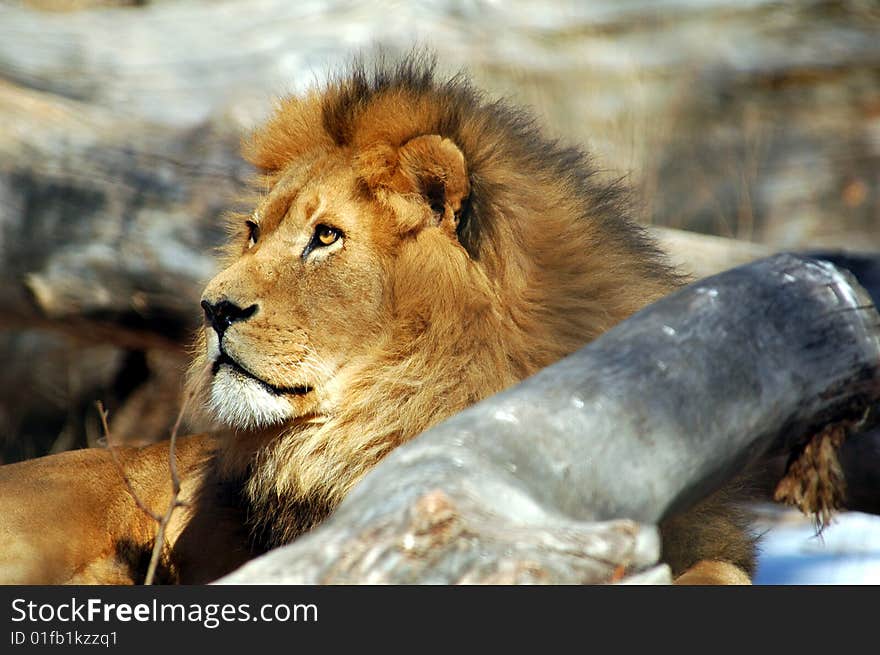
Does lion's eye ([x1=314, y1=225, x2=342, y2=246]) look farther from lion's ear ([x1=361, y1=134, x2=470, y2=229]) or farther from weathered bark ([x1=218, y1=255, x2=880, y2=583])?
weathered bark ([x1=218, y1=255, x2=880, y2=583])

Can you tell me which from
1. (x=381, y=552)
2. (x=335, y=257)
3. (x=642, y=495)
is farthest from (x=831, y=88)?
(x=381, y=552)

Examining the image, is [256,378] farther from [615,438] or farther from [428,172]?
[615,438]

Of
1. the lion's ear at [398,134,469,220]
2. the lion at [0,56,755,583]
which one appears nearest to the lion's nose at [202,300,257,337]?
the lion at [0,56,755,583]

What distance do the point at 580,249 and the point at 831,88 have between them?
296cm

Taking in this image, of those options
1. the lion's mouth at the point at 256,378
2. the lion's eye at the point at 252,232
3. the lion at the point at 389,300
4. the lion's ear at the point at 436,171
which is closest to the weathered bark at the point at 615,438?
the lion at the point at 389,300

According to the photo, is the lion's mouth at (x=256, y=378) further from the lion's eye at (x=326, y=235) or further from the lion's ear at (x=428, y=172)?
the lion's ear at (x=428, y=172)

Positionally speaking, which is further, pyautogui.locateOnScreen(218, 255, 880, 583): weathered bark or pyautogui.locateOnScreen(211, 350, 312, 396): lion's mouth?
pyautogui.locateOnScreen(211, 350, 312, 396): lion's mouth

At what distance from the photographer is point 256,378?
8.50ft

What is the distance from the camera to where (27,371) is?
4766 mm

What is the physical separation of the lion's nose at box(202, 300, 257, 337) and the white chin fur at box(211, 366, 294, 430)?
3.9 inches

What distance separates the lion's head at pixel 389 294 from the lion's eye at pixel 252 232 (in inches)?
2.4

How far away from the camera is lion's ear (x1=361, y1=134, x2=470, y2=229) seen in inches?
103

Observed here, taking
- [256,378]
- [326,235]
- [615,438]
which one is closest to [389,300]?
[326,235]

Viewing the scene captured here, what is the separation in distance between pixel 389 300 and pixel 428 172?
309 millimetres
